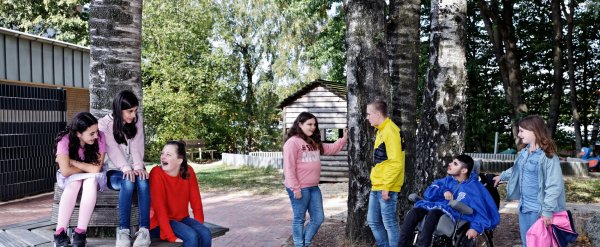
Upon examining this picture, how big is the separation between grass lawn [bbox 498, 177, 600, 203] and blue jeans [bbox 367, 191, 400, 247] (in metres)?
7.43

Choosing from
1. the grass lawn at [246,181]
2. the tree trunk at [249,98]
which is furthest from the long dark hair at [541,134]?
the tree trunk at [249,98]

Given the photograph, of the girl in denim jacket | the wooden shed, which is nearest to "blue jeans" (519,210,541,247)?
the girl in denim jacket

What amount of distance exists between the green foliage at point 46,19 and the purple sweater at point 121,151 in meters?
25.8

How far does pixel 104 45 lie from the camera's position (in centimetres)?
525

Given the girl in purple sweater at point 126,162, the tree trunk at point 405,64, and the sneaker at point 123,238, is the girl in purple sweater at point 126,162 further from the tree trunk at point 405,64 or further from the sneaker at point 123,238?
the tree trunk at point 405,64

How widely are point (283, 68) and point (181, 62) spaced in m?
5.80

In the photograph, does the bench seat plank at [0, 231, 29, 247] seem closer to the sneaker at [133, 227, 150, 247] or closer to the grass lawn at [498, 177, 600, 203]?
the sneaker at [133, 227, 150, 247]

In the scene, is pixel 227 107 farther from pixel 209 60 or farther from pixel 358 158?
pixel 358 158

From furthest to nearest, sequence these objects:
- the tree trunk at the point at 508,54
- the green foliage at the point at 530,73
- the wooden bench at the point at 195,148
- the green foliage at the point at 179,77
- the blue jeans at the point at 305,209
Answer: the green foliage at the point at 179,77 < the wooden bench at the point at 195,148 < the green foliage at the point at 530,73 < the tree trunk at the point at 508,54 < the blue jeans at the point at 305,209

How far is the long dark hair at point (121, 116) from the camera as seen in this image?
4543mm

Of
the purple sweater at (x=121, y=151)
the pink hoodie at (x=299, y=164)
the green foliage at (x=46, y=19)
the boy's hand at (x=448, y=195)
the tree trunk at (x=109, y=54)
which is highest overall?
the green foliage at (x=46, y=19)

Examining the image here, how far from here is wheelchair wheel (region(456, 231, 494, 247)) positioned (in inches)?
198

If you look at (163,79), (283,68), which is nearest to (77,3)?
(163,79)

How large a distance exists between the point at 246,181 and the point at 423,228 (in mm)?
11882
